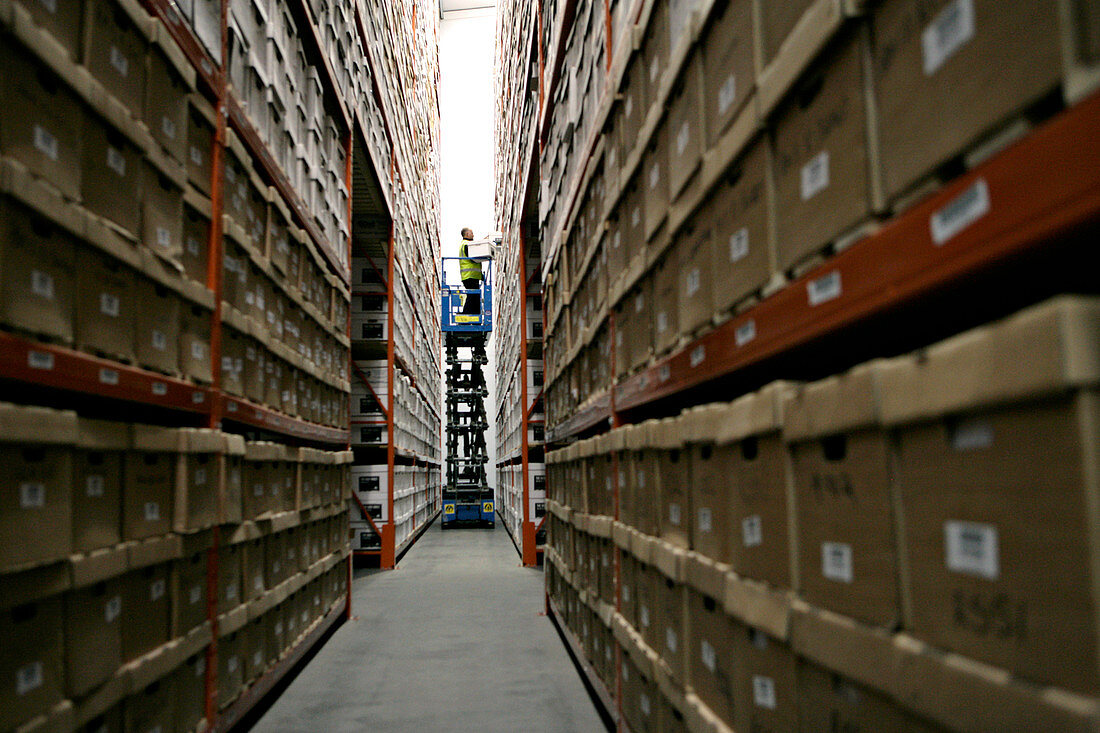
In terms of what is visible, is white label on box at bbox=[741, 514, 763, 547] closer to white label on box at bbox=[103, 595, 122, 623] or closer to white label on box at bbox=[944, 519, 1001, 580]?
white label on box at bbox=[944, 519, 1001, 580]

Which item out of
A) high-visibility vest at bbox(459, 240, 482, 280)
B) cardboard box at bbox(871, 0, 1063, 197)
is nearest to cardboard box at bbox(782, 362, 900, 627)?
cardboard box at bbox(871, 0, 1063, 197)

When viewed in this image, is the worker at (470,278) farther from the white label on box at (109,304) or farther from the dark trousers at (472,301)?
the white label on box at (109,304)

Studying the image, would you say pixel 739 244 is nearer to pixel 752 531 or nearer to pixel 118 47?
pixel 752 531

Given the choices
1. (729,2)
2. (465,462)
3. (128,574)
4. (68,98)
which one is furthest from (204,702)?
(465,462)

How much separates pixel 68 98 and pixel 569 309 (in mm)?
3312

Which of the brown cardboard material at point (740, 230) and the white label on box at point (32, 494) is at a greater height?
the brown cardboard material at point (740, 230)

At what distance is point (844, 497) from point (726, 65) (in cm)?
118

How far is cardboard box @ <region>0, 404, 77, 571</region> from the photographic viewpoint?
6.05ft

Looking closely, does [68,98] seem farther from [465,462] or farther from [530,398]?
[465,462]

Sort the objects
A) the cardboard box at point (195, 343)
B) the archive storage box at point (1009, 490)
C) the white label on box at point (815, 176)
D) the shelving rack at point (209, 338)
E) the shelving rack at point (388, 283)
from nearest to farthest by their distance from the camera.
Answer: the archive storage box at point (1009, 490)
the white label on box at point (815, 176)
the shelving rack at point (209, 338)
the cardboard box at point (195, 343)
the shelving rack at point (388, 283)

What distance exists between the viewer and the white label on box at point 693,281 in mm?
2254

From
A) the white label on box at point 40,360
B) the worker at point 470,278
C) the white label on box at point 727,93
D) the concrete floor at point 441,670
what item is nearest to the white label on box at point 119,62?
the white label on box at point 40,360

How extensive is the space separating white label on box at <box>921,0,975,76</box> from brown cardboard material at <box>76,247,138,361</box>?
2.23m

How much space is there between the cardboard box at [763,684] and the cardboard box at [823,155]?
0.87 metres
